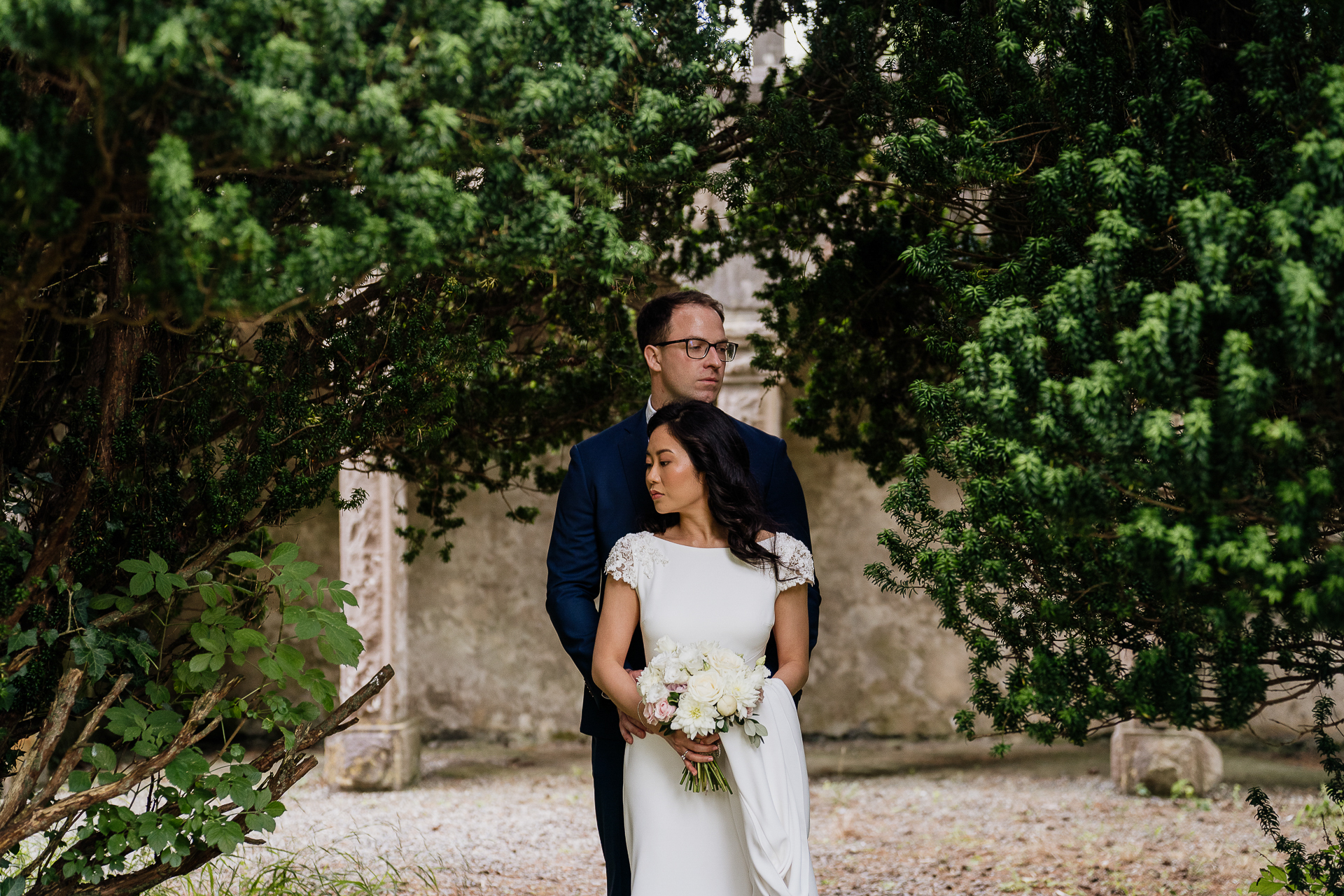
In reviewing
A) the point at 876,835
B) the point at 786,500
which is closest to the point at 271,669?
the point at 786,500

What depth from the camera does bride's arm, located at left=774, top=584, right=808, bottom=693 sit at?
8.87 feet

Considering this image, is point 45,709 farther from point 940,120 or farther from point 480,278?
point 940,120

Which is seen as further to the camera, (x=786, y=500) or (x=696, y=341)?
(x=786, y=500)

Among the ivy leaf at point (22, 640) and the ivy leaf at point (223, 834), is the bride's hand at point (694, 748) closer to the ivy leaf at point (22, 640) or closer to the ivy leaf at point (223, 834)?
the ivy leaf at point (223, 834)

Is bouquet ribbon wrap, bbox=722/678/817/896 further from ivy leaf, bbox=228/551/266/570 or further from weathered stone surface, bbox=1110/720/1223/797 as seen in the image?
weathered stone surface, bbox=1110/720/1223/797

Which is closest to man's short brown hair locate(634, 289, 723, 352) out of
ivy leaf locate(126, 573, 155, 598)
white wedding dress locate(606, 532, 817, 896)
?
white wedding dress locate(606, 532, 817, 896)

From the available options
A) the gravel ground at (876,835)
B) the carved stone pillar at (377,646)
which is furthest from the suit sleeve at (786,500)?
the carved stone pillar at (377,646)

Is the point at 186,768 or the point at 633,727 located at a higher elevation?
the point at 633,727

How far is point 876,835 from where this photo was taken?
5.88 meters

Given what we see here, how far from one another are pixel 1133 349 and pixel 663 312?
4.58ft

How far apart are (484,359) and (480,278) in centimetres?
29

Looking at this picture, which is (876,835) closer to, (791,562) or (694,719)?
(791,562)

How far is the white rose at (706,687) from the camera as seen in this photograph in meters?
2.34

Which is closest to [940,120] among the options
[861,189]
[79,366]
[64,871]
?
[861,189]
